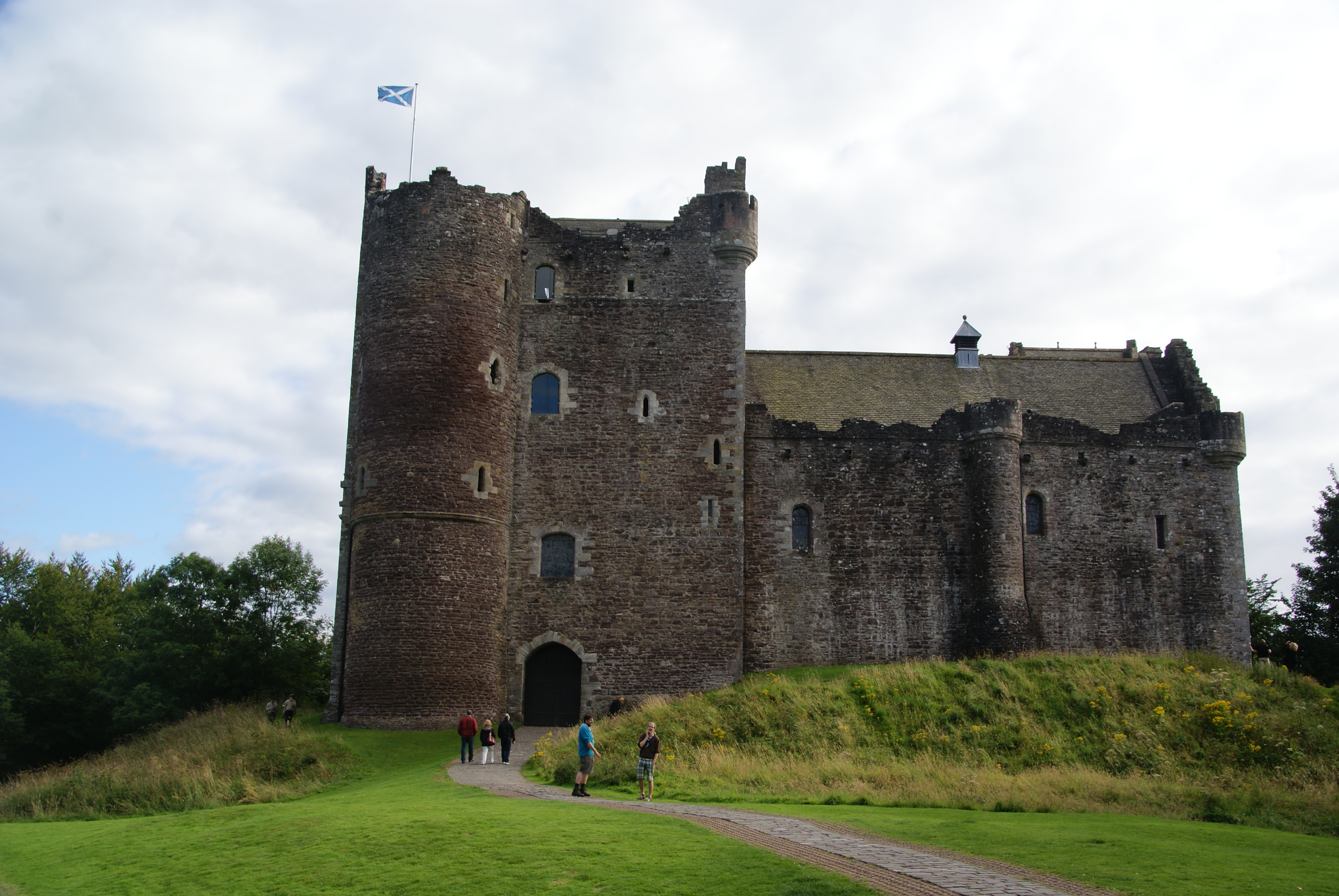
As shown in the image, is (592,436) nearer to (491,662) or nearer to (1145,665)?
(491,662)

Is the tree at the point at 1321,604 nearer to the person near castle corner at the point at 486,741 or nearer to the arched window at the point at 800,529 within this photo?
the arched window at the point at 800,529

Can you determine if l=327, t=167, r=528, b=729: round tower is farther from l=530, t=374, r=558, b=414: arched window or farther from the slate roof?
the slate roof

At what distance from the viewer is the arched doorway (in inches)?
1156

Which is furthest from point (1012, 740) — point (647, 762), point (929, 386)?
point (929, 386)

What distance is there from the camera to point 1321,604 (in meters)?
38.7

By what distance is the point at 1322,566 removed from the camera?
38.9m

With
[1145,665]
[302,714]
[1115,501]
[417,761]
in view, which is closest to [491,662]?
[417,761]

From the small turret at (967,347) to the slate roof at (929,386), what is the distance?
231 millimetres

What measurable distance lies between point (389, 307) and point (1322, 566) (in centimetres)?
3229

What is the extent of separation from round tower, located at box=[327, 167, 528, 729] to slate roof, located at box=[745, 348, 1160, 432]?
856cm

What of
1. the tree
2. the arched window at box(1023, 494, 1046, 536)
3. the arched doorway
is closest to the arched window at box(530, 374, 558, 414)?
the arched doorway

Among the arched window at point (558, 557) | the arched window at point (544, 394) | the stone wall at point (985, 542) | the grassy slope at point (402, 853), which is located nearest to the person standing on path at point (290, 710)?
the arched window at point (558, 557)

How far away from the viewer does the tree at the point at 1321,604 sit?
37.4 m

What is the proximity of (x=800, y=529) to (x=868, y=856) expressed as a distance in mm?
19596
